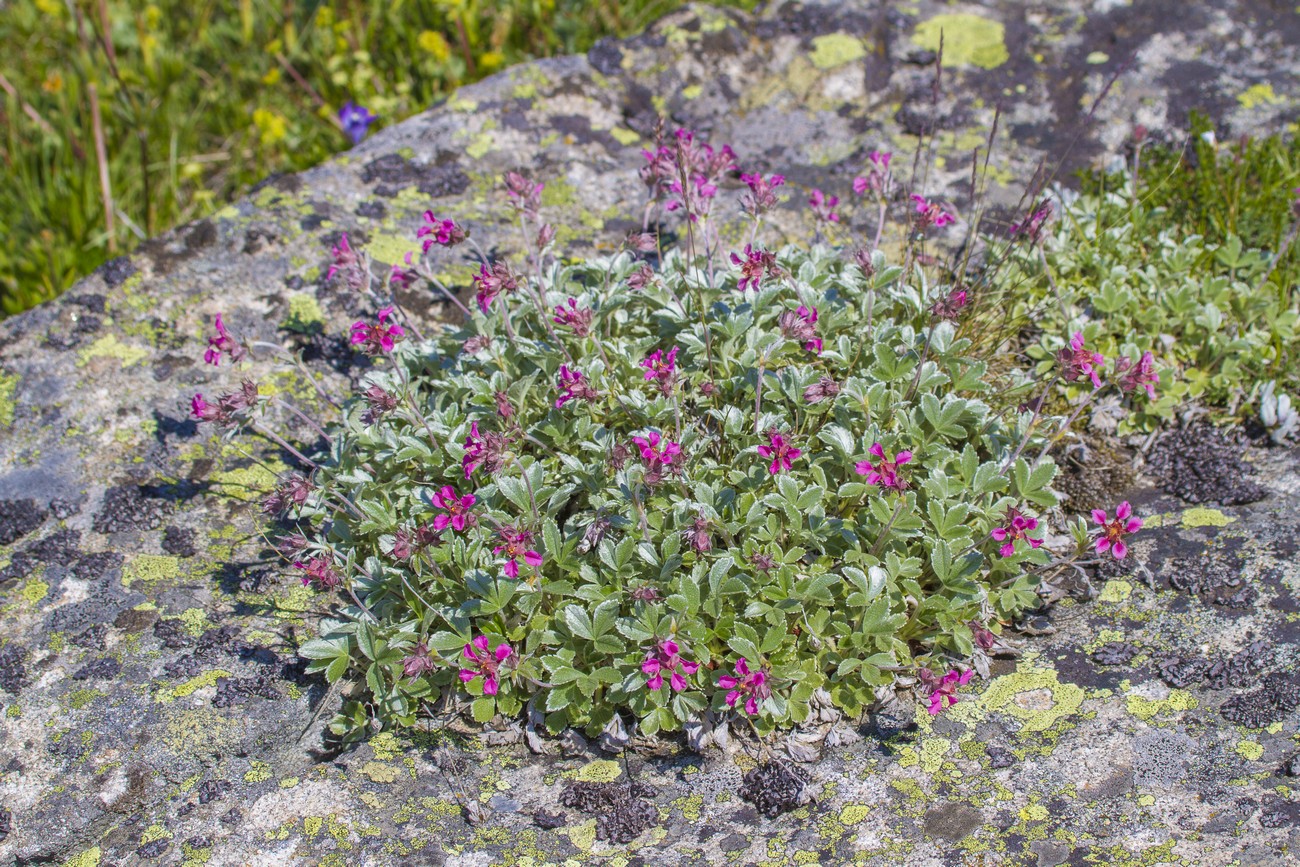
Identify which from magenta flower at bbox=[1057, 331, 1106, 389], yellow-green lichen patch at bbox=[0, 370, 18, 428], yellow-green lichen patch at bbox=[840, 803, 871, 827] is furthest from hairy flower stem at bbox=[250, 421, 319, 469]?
magenta flower at bbox=[1057, 331, 1106, 389]

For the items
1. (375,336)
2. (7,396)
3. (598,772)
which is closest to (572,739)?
(598,772)

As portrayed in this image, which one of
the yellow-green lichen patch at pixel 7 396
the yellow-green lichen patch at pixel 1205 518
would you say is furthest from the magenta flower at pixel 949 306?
the yellow-green lichen patch at pixel 7 396

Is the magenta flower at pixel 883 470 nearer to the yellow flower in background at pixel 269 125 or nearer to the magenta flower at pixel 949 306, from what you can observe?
the magenta flower at pixel 949 306

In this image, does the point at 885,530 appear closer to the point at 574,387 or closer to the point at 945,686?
the point at 945,686

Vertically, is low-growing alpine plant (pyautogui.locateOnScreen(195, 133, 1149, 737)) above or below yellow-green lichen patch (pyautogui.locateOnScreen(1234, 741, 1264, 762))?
above

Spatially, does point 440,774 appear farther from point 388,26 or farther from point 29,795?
point 388,26

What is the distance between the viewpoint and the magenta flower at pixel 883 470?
314 cm

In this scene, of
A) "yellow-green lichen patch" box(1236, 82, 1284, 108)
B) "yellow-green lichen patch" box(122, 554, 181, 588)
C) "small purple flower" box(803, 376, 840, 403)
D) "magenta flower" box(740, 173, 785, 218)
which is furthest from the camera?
"yellow-green lichen patch" box(1236, 82, 1284, 108)

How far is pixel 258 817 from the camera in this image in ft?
9.79

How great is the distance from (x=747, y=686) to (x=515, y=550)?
0.85m

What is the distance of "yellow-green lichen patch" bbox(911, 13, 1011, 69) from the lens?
5.81 metres

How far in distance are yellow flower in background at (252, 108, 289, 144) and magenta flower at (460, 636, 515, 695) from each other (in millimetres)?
4758

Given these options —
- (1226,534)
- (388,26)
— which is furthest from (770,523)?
(388,26)

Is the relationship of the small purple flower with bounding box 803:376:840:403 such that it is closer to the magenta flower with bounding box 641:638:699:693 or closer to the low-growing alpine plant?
the low-growing alpine plant
